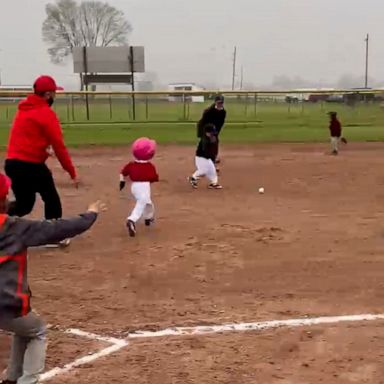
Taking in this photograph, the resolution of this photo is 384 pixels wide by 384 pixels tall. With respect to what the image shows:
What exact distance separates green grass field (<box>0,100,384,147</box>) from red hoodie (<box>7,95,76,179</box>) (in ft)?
49.8

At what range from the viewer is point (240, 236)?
8.92 meters

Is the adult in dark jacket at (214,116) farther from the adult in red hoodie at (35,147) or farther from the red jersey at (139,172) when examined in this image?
the adult in red hoodie at (35,147)

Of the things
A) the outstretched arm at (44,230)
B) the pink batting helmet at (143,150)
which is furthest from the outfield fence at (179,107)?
the outstretched arm at (44,230)

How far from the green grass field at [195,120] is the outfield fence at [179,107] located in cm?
5

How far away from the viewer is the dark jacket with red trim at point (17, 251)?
374cm

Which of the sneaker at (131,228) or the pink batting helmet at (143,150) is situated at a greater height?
the pink batting helmet at (143,150)

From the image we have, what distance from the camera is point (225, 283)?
6.77 metres

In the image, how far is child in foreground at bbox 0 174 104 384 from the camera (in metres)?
3.75

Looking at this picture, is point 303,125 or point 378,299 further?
point 303,125

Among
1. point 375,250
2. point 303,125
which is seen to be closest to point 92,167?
point 375,250

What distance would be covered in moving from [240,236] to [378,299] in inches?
115

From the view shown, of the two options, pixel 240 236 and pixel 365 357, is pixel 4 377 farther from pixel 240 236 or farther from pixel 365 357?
pixel 240 236

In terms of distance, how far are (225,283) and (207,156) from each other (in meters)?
6.74

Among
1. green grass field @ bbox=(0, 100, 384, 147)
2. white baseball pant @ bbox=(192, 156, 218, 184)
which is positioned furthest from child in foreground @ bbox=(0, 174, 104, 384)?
green grass field @ bbox=(0, 100, 384, 147)
